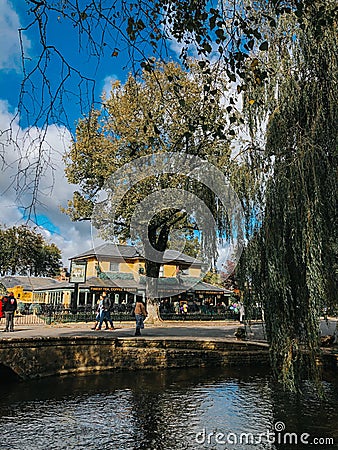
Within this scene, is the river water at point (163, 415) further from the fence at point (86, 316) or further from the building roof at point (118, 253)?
the building roof at point (118, 253)

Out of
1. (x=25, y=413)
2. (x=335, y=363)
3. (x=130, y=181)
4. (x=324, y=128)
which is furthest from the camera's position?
(x=130, y=181)

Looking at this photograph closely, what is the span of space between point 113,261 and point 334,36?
36700 millimetres

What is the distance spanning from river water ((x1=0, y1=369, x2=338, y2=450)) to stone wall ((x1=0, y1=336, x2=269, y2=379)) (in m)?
0.60

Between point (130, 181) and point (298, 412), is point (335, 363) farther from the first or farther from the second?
point (130, 181)

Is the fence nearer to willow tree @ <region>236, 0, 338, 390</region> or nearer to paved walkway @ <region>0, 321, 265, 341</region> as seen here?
paved walkway @ <region>0, 321, 265, 341</region>

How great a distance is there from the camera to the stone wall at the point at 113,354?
42.4 ft

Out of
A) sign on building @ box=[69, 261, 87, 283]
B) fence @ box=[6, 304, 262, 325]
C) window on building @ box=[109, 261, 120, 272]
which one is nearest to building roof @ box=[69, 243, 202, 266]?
window on building @ box=[109, 261, 120, 272]

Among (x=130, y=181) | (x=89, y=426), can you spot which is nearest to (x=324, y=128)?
(x=89, y=426)

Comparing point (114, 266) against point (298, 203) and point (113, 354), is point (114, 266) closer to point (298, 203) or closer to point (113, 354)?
point (113, 354)

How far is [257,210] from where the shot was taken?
345 inches

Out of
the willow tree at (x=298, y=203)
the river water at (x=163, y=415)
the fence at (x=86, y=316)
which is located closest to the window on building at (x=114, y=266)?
the fence at (x=86, y=316)

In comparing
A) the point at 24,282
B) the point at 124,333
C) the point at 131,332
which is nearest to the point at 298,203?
the point at 124,333

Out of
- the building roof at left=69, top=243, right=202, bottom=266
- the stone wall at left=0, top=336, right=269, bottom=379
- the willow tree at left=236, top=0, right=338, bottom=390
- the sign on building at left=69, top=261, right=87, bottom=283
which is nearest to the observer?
the willow tree at left=236, top=0, right=338, bottom=390

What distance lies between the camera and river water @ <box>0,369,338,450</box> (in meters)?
7.55
